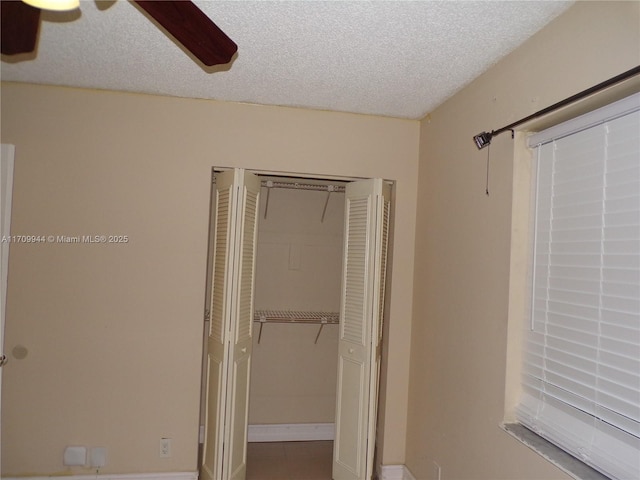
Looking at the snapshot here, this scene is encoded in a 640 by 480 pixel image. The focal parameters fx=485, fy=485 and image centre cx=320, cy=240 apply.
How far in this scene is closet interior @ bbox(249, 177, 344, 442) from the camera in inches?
155

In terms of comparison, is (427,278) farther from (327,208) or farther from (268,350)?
(268,350)

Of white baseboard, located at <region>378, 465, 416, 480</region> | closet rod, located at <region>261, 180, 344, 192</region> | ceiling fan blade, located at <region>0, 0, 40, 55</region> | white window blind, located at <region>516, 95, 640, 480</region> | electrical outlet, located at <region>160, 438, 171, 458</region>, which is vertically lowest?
white baseboard, located at <region>378, 465, 416, 480</region>

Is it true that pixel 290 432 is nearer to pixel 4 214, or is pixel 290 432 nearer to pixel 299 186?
pixel 299 186

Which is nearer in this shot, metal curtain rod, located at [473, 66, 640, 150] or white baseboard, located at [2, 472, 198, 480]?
metal curtain rod, located at [473, 66, 640, 150]

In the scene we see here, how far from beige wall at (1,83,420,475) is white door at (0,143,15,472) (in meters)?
0.04

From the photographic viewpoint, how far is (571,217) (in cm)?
184

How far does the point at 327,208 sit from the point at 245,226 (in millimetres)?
1217

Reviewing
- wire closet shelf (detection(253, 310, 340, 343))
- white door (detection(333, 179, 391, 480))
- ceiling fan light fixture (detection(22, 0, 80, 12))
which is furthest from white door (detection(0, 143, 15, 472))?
white door (detection(333, 179, 391, 480))

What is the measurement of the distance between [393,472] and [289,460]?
0.83 m

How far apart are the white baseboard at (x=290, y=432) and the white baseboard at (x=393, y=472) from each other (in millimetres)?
916

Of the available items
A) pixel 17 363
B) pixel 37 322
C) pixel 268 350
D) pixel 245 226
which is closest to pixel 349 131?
pixel 245 226

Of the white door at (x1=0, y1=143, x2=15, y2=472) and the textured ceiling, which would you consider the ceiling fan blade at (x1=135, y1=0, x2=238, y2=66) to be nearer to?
the textured ceiling

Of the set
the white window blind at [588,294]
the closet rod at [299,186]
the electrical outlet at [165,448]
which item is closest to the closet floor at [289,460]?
the electrical outlet at [165,448]

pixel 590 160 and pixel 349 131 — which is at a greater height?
pixel 349 131
